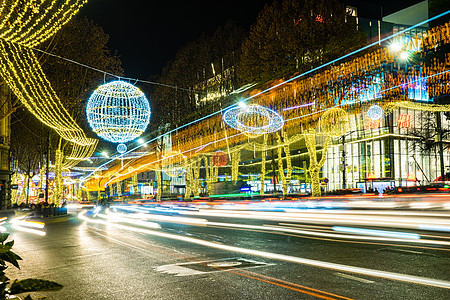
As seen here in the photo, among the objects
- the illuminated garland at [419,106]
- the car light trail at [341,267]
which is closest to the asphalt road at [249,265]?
the car light trail at [341,267]

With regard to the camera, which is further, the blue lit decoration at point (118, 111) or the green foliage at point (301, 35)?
the green foliage at point (301, 35)

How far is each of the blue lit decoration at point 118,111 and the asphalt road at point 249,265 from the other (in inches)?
172

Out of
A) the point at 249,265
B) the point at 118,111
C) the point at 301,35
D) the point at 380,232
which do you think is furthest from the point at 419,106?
the point at 249,265

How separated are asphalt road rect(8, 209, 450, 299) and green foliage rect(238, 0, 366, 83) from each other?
2029 cm

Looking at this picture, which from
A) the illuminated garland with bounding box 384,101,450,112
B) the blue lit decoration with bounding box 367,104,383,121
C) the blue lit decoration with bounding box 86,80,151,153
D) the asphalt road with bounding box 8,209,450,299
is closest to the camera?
the asphalt road with bounding box 8,209,450,299

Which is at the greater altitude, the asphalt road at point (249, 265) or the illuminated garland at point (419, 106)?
the illuminated garland at point (419, 106)

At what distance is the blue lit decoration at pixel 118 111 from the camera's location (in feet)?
53.6

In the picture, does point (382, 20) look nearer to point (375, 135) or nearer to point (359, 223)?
point (375, 135)

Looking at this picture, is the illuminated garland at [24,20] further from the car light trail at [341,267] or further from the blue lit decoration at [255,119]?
the blue lit decoration at [255,119]

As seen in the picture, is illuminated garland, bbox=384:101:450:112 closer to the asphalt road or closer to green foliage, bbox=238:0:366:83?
green foliage, bbox=238:0:366:83

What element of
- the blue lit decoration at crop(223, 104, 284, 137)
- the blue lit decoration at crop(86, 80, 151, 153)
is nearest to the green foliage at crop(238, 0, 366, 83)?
the blue lit decoration at crop(223, 104, 284, 137)

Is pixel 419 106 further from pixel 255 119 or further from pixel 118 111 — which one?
pixel 118 111

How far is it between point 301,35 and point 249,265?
27379 millimetres

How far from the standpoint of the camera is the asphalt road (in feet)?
22.6
